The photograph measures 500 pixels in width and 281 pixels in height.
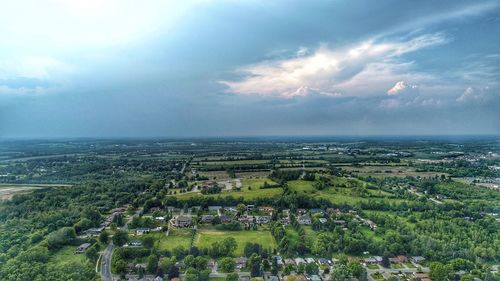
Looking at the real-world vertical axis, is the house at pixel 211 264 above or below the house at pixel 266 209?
below

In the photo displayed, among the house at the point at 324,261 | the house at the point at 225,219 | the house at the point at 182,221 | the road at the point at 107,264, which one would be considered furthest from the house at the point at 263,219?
the road at the point at 107,264

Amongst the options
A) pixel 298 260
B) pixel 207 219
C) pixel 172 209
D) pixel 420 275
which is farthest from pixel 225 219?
pixel 420 275

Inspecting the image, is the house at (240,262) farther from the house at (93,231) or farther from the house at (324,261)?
the house at (93,231)

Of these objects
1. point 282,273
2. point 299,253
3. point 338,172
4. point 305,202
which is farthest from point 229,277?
point 338,172

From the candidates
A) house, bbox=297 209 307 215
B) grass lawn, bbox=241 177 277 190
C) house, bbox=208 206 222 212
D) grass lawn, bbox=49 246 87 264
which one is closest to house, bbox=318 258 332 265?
house, bbox=297 209 307 215

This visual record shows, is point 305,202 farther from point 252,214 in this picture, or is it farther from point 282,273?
point 282,273

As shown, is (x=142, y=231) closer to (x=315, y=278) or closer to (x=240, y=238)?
(x=240, y=238)

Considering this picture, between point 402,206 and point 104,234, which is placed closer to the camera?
point 104,234
